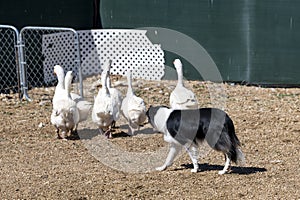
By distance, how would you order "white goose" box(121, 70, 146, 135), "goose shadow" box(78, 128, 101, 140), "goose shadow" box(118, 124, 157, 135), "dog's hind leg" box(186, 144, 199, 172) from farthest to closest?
1. "goose shadow" box(118, 124, 157, 135)
2. "goose shadow" box(78, 128, 101, 140)
3. "white goose" box(121, 70, 146, 135)
4. "dog's hind leg" box(186, 144, 199, 172)

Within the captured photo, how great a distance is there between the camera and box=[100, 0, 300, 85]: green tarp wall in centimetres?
1320

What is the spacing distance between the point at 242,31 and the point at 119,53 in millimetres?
3012

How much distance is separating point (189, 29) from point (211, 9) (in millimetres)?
679

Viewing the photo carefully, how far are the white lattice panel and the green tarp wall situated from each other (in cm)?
38

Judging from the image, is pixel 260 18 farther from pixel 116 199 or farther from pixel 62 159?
pixel 116 199

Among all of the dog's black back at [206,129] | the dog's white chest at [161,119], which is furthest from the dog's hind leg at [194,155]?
the dog's white chest at [161,119]

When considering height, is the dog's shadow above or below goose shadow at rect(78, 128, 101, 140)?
below

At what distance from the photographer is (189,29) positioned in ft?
45.2

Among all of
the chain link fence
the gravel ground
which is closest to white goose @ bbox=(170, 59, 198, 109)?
the gravel ground

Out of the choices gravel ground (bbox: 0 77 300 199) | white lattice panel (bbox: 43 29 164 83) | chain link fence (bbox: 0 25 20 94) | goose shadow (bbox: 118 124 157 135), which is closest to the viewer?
gravel ground (bbox: 0 77 300 199)

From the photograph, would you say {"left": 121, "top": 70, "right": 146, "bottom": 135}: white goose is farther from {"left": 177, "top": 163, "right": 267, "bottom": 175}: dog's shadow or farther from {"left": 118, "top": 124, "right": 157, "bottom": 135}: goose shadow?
{"left": 177, "top": 163, "right": 267, "bottom": 175}: dog's shadow

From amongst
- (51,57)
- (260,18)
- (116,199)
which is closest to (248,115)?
(260,18)

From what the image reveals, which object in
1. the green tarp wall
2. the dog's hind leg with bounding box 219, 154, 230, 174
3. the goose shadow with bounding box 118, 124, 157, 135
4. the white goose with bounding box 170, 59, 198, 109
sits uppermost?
Answer: the green tarp wall

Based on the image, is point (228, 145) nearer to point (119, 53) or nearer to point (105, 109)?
point (105, 109)
